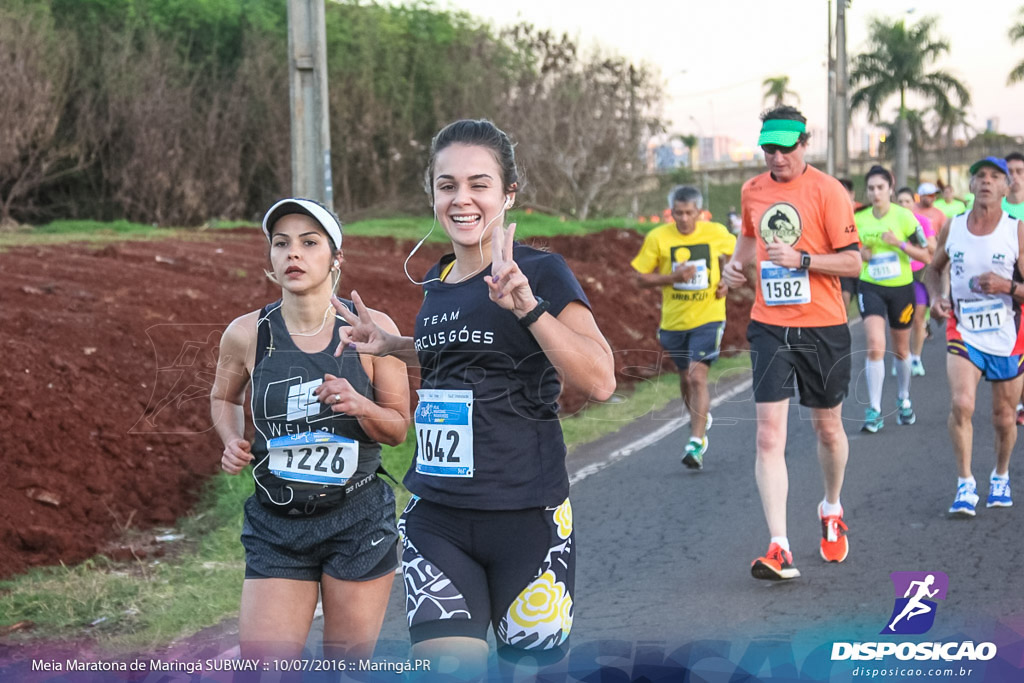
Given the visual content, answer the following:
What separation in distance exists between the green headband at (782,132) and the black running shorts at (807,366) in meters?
1.05

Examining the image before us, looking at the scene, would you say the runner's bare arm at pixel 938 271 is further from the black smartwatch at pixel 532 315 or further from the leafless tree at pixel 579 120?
the leafless tree at pixel 579 120

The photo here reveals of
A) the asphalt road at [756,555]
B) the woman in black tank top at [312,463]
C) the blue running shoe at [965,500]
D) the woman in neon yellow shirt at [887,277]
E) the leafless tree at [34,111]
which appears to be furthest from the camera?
the leafless tree at [34,111]

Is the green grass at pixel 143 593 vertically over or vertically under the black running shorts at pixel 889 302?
under

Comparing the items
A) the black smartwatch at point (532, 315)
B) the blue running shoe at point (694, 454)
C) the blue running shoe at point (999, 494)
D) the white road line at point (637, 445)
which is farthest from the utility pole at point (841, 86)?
the black smartwatch at point (532, 315)

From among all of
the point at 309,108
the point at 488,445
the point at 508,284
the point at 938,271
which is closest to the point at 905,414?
the point at 938,271

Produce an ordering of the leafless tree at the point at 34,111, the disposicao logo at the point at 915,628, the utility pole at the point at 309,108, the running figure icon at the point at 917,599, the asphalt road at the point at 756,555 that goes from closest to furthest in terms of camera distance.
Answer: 1. the disposicao logo at the point at 915,628
2. the asphalt road at the point at 756,555
3. the running figure icon at the point at 917,599
4. the utility pole at the point at 309,108
5. the leafless tree at the point at 34,111

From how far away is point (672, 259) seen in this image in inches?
396

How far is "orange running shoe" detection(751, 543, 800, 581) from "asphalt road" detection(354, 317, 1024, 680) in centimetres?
6

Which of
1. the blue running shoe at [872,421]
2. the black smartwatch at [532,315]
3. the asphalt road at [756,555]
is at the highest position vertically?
the black smartwatch at [532,315]

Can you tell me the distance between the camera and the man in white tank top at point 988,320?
24.5 feet

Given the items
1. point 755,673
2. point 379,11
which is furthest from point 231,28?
point 755,673

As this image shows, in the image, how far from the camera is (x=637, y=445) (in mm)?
10445

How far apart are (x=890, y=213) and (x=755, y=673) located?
7685mm

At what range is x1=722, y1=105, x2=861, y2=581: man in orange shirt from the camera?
6555 mm
